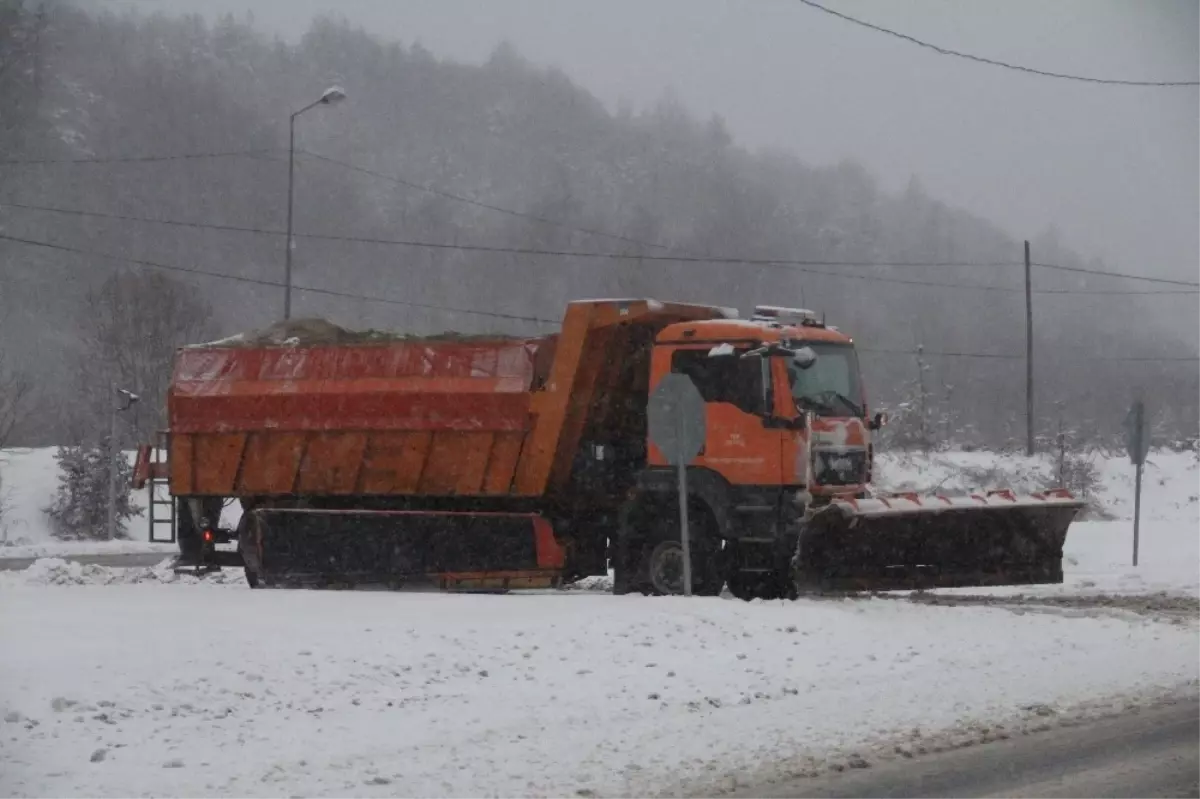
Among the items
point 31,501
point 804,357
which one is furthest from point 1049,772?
point 31,501

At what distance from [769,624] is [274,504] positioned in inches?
300

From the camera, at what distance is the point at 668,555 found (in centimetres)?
1611

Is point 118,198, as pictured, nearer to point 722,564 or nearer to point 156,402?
point 156,402

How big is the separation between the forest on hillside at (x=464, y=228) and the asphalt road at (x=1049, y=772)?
66.3 meters

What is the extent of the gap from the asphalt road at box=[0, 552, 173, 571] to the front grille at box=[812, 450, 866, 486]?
13.2 m

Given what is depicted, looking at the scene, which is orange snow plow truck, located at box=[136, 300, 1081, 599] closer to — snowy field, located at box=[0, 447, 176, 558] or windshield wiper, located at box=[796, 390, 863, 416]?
windshield wiper, located at box=[796, 390, 863, 416]

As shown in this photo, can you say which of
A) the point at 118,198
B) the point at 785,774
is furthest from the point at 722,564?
the point at 118,198

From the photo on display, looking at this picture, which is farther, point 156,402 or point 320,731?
point 156,402

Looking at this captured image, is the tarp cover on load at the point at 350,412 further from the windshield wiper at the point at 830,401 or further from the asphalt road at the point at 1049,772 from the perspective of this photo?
the asphalt road at the point at 1049,772

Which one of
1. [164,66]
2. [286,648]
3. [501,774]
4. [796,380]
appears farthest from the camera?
[164,66]

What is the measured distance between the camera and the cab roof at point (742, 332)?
16016mm

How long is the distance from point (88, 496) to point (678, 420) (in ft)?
96.1

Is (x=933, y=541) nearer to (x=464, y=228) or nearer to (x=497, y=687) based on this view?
(x=497, y=687)

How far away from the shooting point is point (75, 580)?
57.4 ft
